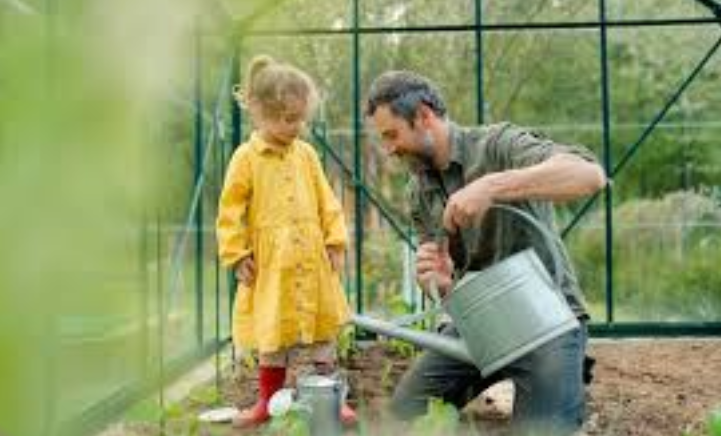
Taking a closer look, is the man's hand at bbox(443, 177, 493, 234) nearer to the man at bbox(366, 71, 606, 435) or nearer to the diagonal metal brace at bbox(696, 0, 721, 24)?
the man at bbox(366, 71, 606, 435)

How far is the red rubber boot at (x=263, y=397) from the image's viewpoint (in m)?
3.52

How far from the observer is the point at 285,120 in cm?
344

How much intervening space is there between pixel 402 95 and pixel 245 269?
111 cm

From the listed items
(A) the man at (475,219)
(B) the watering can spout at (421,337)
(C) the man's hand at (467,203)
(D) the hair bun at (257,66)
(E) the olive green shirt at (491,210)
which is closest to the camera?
(C) the man's hand at (467,203)

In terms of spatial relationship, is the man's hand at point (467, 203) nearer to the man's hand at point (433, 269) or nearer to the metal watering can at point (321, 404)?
the man's hand at point (433, 269)

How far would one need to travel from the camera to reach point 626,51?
13.3m

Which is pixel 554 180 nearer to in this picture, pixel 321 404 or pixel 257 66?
pixel 321 404

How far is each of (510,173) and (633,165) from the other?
9.57 meters

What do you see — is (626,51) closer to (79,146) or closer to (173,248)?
(173,248)

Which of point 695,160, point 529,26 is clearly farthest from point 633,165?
point 529,26

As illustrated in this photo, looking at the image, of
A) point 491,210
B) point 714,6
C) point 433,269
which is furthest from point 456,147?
point 714,6

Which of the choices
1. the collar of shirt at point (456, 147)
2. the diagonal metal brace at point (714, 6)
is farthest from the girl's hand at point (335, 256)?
the diagonal metal brace at point (714, 6)

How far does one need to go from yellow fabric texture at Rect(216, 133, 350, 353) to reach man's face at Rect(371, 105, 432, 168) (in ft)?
3.07

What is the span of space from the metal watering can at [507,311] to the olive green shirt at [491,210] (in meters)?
0.44
